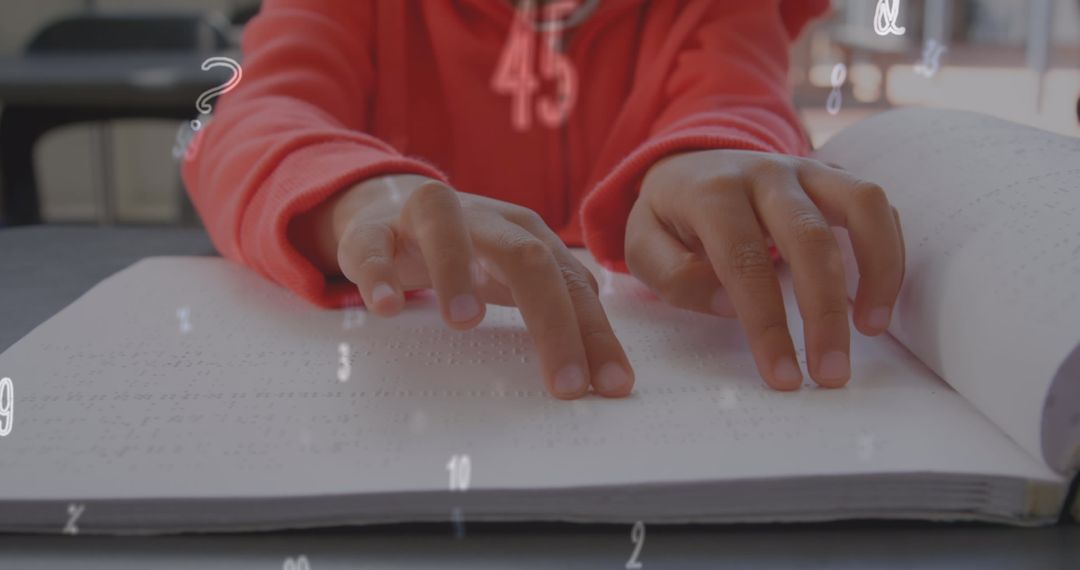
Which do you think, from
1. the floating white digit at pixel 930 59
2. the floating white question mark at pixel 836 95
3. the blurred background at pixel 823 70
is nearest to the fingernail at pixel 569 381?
the blurred background at pixel 823 70

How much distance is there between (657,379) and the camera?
31 centimetres

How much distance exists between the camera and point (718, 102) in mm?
565

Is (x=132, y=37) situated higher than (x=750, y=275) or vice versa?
(x=132, y=37)

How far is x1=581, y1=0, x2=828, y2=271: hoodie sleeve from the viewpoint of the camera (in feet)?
1.48

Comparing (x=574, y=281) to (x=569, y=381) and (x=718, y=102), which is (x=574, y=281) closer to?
(x=569, y=381)

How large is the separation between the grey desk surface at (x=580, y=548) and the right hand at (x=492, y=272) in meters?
0.07

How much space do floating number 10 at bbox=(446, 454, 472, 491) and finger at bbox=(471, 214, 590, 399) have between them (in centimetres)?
5

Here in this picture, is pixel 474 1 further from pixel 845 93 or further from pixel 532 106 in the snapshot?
pixel 845 93

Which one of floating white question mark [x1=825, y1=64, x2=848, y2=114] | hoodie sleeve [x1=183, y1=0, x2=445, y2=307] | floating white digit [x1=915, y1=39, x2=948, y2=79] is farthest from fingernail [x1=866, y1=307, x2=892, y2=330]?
floating white digit [x1=915, y1=39, x2=948, y2=79]

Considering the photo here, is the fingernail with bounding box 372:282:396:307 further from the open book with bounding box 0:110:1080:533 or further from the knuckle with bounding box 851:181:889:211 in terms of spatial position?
the knuckle with bounding box 851:181:889:211

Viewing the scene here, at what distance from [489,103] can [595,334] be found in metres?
0.40

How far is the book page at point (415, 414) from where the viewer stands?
0.24 m

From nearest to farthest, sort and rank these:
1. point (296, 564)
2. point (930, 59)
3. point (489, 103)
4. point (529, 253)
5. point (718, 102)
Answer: point (296, 564)
point (529, 253)
point (718, 102)
point (489, 103)
point (930, 59)

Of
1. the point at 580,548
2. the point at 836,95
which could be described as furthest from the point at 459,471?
the point at 836,95
